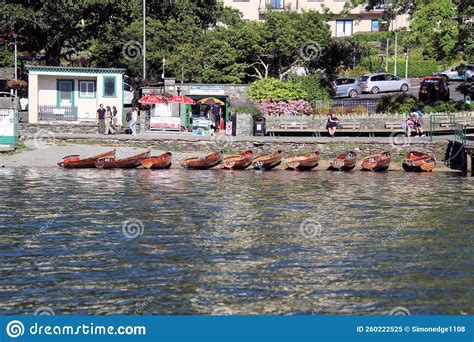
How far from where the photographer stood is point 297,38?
6712 centimetres

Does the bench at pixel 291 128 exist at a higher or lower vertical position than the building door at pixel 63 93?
lower

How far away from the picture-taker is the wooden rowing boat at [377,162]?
4744 centimetres

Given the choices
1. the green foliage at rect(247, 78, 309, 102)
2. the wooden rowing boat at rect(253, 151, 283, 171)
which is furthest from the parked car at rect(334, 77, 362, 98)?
the wooden rowing boat at rect(253, 151, 283, 171)

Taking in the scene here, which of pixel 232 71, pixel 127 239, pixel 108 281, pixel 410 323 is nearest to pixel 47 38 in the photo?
pixel 232 71

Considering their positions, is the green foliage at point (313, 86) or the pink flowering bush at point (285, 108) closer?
the pink flowering bush at point (285, 108)

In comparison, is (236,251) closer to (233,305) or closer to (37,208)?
(233,305)

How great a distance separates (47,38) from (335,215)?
44.1m

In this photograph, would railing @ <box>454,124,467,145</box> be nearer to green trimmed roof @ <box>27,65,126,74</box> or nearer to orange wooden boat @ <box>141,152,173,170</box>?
orange wooden boat @ <box>141,152,173,170</box>

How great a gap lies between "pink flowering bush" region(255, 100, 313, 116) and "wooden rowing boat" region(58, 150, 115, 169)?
12733 mm

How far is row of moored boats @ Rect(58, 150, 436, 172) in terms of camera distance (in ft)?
155
